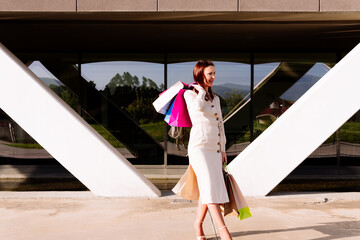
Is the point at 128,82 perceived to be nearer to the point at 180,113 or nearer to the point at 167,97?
the point at 167,97

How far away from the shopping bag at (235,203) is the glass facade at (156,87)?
22.9ft

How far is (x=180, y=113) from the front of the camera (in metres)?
3.99

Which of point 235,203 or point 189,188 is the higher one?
point 189,188

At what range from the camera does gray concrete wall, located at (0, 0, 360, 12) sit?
6160mm

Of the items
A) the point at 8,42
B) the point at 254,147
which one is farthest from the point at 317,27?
the point at 8,42

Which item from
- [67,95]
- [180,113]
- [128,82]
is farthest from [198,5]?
[67,95]

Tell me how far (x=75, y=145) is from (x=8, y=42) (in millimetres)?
4781

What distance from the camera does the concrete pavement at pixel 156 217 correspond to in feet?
14.4

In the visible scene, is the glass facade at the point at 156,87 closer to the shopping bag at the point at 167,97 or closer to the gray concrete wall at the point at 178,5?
the gray concrete wall at the point at 178,5

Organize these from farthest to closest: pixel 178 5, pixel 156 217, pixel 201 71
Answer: pixel 178 5 → pixel 156 217 → pixel 201 71

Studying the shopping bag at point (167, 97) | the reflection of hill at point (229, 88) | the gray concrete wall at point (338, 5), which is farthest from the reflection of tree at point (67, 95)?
the shopping bag at point (167, 97)

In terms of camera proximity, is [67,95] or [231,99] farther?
[67,95]

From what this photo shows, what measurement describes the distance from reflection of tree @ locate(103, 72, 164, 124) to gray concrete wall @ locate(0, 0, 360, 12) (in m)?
4.84

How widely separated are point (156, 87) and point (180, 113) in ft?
23.4
